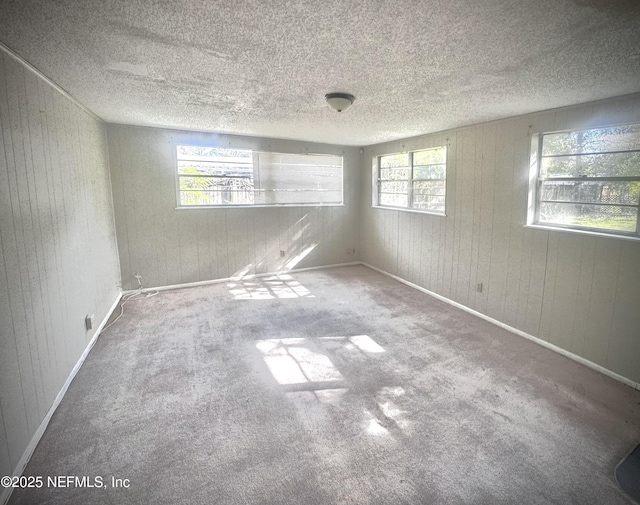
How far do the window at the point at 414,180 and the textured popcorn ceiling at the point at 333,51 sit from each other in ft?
4.66

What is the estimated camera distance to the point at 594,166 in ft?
9.70

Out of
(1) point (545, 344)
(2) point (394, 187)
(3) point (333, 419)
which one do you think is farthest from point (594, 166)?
(3) point (333, 419)

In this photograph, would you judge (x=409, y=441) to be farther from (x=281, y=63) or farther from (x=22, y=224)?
(x=22, y=224)

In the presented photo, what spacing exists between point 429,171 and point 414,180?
0.33 m

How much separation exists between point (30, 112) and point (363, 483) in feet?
10.4

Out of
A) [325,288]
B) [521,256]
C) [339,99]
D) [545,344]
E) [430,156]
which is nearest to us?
[339,99]

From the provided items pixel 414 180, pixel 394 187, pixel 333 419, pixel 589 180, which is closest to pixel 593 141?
pixel 589 180

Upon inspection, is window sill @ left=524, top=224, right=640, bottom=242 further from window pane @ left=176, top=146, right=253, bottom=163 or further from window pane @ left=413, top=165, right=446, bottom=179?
window pane @ left=176, top=146, right=253, bottom=163

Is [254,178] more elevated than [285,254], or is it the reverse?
[254,178]

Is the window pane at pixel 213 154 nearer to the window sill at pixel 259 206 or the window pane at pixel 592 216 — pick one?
the window sill at pixel 259 206

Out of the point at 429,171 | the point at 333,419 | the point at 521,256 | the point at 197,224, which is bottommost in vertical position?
the point at 333,419

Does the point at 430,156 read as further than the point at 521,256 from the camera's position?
Yes

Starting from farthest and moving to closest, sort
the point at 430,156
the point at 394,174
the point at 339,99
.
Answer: the point at 394,174, the point at 430,156, the point at 339,99

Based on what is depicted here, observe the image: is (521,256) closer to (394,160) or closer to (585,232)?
(585,232)
